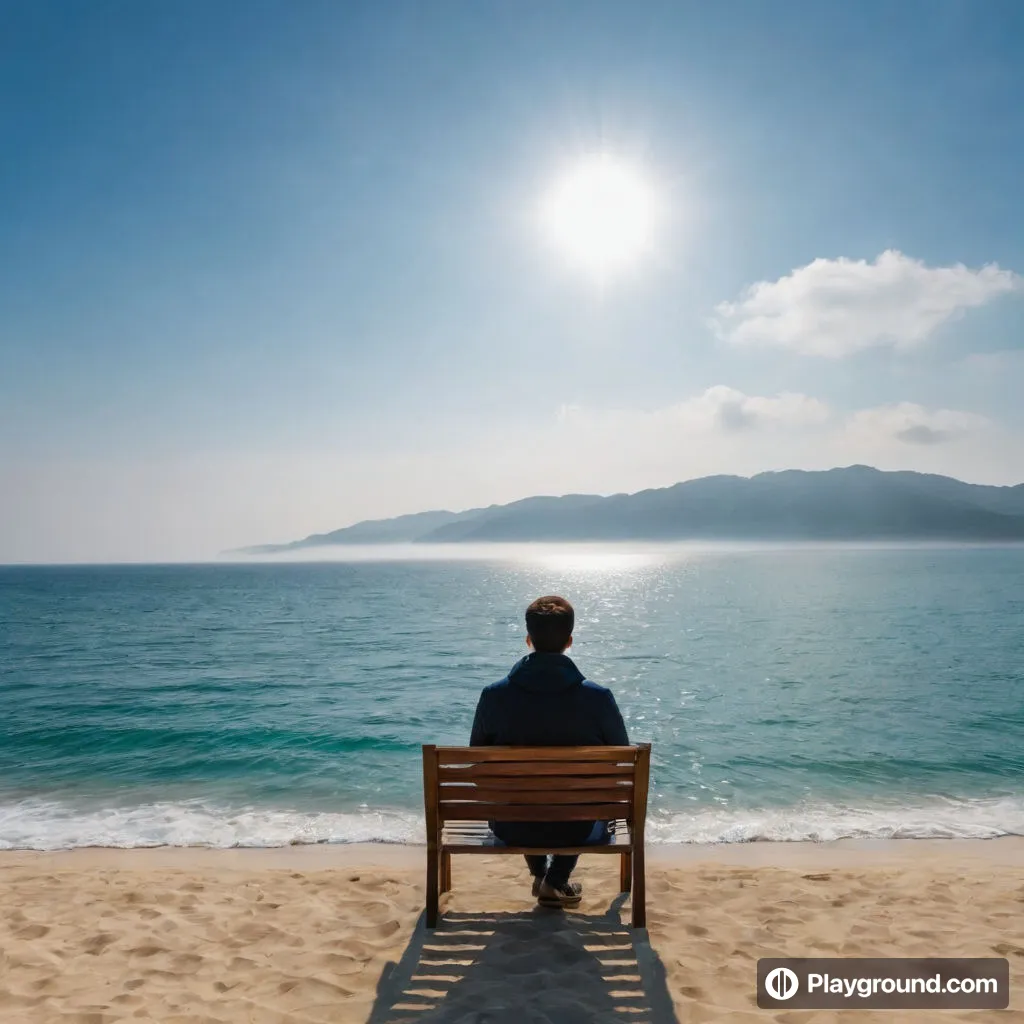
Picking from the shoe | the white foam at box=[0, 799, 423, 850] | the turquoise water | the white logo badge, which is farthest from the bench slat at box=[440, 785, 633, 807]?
the turquoise water

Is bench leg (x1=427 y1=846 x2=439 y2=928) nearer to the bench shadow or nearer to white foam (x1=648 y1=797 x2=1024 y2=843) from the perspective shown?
the bench shadow

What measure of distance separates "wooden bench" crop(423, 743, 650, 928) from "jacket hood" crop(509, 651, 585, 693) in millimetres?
389

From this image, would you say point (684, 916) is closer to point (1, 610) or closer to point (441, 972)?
point (441, 972)

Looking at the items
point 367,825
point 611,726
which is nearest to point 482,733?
point 611,726

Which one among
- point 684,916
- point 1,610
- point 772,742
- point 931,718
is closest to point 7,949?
point 684,916

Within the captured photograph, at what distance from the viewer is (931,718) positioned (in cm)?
1505

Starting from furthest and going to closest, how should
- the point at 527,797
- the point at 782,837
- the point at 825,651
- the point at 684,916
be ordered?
the point at 825,651, the point at 782,837, the point at 684,916, the point at 527,797

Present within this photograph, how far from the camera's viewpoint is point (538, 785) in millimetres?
4387

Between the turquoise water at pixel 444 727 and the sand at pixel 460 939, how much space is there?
215cm

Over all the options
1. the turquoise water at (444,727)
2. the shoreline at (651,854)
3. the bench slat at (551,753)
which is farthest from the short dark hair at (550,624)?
the turquoise water at (444,727)

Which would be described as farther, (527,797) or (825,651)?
(825,651)

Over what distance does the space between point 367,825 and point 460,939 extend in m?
4.33

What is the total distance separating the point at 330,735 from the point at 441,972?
10.3 meters

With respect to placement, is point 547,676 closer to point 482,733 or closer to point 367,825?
point 482,733
